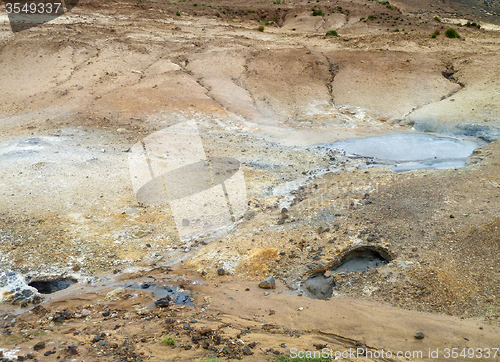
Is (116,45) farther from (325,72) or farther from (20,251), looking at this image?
(20,251)

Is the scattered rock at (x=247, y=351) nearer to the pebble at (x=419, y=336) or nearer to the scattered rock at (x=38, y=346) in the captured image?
the pebble at (x=419, y=336)

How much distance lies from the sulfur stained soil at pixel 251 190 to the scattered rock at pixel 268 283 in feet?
0.35

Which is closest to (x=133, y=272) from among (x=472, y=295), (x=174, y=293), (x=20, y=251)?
(x=174, y=293)

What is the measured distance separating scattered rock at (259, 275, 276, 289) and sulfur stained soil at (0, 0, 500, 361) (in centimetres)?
11

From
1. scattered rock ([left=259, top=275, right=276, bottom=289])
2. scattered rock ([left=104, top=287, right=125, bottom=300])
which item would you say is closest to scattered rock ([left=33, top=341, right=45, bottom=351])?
scattered rock ([left=104, top=287, right=125, bottom=300])

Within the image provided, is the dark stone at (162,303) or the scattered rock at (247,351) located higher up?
the scattered rock at (247,351)

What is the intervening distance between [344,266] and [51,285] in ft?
14.4

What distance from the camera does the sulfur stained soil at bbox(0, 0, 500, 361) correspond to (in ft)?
17.8

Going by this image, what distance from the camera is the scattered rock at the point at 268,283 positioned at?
6.25m

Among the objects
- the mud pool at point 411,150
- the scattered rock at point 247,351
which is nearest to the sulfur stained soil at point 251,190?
the scattered rock at point 247,351

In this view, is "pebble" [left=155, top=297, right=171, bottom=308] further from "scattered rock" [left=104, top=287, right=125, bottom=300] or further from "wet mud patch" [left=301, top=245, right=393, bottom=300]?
"wet mud patch" [left=301, top=245, right=393, bottom=300]

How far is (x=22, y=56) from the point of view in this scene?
1544 cm

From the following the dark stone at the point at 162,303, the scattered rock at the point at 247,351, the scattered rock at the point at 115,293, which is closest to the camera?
the scattered rock at the point at 247,351

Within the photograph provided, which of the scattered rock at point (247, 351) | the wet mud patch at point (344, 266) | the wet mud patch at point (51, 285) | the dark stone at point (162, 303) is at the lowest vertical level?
the wet mud patch at point (51, 285)
